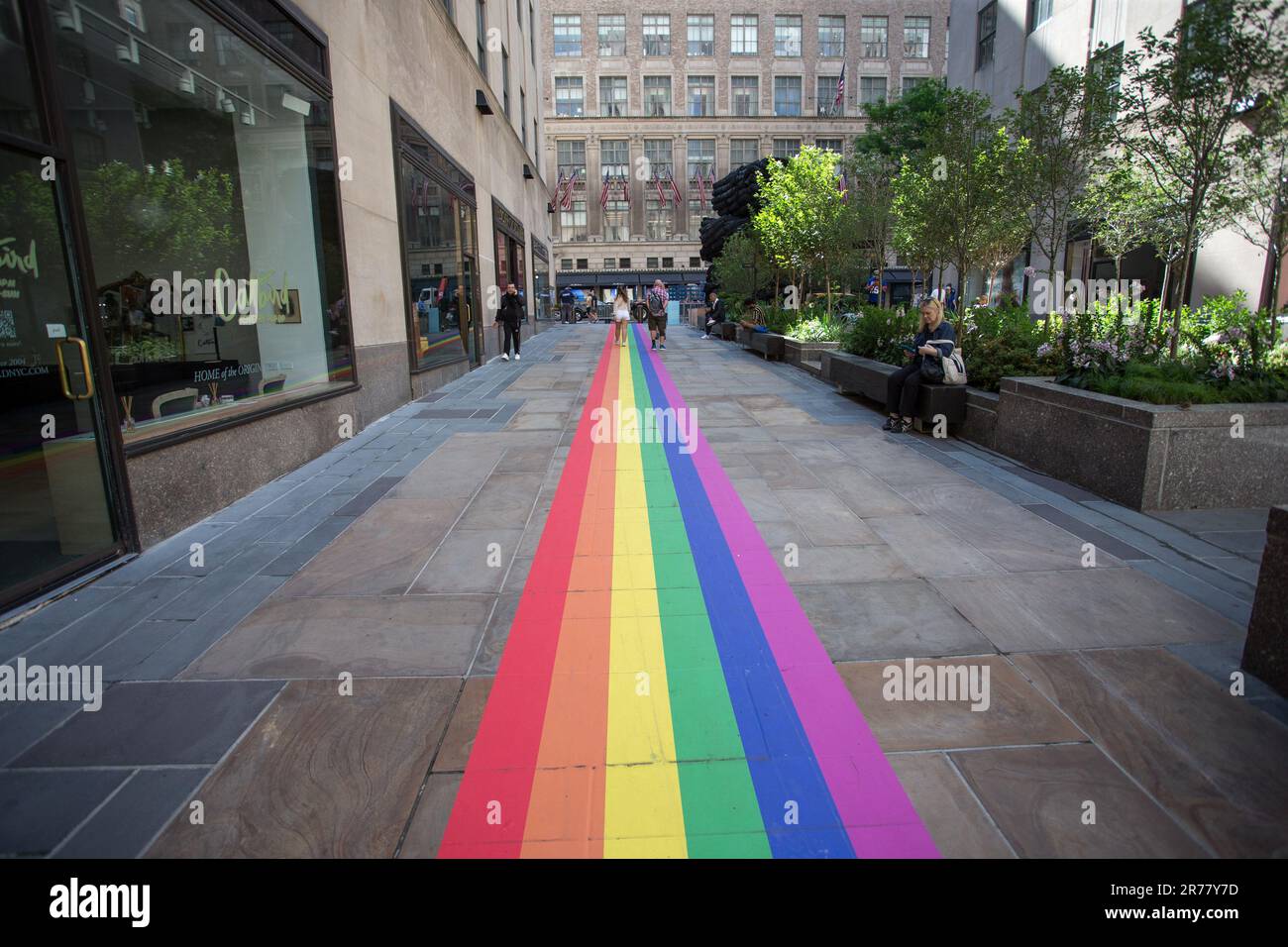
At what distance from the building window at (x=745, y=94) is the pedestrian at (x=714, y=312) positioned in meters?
37.8

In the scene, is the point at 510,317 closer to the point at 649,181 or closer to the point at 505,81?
the point at 505,81

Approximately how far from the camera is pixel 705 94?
62.5 metres

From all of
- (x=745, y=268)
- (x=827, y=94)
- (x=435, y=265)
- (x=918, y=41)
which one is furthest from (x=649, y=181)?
(x=435, y=265)

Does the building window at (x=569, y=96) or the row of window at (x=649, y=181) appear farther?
the building window at (x=569, y=96)

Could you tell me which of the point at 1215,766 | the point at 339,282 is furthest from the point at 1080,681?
the point at 339,282

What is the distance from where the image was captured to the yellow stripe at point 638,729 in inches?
95.8

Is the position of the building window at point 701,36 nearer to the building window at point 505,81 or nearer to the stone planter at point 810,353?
the building window at point 505,81

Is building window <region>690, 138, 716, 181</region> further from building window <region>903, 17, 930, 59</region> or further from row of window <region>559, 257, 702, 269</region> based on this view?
building window <region>903, 17, 930, 59</region>

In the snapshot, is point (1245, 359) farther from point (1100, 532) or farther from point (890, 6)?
point (890, 6)

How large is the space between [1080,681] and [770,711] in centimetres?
145

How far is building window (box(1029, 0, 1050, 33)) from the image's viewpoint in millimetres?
26250

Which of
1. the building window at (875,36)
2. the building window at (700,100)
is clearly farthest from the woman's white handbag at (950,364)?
the building window at (875,36)

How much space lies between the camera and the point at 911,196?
11133 millimetres

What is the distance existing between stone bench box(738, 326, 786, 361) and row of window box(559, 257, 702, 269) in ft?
141
